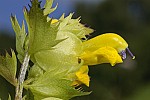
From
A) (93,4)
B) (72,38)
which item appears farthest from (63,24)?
(93,4)

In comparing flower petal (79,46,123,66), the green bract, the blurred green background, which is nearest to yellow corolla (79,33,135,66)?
flower petal (79,46,123,66)

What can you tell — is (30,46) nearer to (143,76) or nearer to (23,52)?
(23,52)

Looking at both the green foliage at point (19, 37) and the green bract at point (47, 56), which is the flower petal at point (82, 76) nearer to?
the green bract at point (47, 56)

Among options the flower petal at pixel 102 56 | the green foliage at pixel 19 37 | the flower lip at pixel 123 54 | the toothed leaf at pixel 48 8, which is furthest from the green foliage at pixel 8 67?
the flower lip at pixel 123 54

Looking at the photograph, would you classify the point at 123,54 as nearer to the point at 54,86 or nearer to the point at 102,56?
the point at 102,56

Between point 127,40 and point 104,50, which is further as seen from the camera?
point 127,40

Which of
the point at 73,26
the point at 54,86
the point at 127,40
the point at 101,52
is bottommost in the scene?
the point at 54,86

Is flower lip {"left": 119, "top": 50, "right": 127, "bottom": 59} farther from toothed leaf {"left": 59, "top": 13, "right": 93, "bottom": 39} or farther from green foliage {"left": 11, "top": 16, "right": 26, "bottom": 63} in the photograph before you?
green foliage {"left": 11, "top": 16, "right": 26, "bottom": 63}

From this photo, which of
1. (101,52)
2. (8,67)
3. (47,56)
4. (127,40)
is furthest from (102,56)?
(127,40)

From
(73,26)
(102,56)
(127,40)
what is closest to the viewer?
(73,26)
